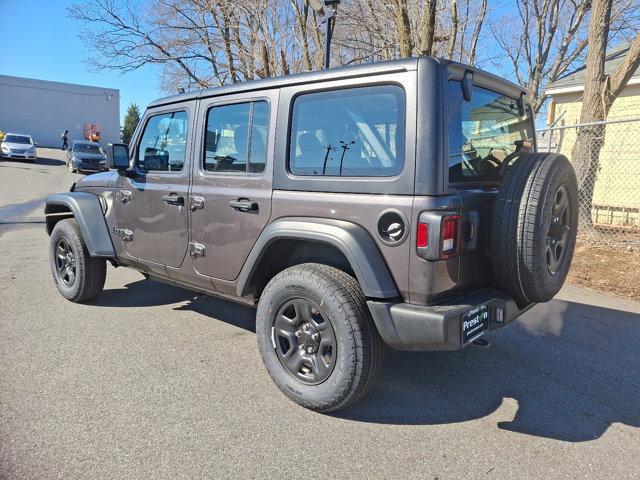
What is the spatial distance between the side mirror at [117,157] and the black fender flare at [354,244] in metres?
1.95

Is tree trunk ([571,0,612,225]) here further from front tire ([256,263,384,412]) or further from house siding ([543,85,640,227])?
front tire ([256,263,384,412])

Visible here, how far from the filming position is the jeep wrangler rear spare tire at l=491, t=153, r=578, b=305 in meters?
2.57

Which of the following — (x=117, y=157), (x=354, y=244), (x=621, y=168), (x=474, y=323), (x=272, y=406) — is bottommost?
(x=272, y=406)

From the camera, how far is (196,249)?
3.54 metres

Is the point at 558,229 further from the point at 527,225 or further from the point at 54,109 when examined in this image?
the point at 54,109

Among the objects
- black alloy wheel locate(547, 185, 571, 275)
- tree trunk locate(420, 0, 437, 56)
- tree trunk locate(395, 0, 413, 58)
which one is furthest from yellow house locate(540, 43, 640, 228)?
black alloy wheel locate(547, 185, 571, 275)

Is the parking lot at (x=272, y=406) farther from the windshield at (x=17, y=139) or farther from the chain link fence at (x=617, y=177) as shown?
the windshield at (x=17, y=139)

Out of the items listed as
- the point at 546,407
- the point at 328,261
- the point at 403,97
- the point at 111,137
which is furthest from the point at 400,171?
the point at 111,137

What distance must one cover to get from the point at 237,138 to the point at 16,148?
2839 centimetres

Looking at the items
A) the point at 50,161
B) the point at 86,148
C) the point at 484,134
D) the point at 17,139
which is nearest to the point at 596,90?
the point at 484,134

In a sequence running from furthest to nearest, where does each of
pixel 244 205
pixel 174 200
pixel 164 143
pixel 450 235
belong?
pixel 164 143 < pixel 174 200 < pixel 244 205 < pixel 450 235

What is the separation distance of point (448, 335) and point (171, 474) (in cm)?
156

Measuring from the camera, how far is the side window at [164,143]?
149 inches

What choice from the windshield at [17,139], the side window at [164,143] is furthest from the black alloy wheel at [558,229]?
the windshield at [17,139]
